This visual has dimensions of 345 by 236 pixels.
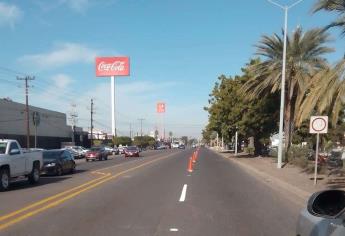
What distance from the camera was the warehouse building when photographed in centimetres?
7188

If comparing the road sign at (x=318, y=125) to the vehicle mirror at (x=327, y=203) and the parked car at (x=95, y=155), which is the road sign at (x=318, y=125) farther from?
the parked car at (x=95, y=155)

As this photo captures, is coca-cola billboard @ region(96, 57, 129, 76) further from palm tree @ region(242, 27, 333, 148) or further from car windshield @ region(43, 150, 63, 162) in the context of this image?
car windshield @ region(43, 150, 63, 162)

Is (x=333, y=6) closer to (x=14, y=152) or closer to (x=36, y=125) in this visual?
(x=14, y=152)

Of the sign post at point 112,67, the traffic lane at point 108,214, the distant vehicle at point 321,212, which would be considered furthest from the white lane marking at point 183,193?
the sign post at point 112,67

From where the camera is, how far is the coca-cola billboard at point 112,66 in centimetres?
12838

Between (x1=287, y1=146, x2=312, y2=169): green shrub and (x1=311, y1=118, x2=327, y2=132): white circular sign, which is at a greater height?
(x1=311, y1=118, x2=327, y2=132): white circular sign

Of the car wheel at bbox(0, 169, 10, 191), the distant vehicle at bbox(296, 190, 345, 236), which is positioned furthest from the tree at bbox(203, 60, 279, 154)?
the distant vehicle at bbox(296, 190, 345, 236)

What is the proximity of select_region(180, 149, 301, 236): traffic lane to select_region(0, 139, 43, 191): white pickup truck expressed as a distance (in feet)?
22.7

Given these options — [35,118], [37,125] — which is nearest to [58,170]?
[35,118]

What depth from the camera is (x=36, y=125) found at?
262ft

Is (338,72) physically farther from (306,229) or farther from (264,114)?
(264,114)

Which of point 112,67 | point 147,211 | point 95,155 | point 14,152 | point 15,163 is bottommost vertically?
point 95,155

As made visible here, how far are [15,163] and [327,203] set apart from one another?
17677 millimetres

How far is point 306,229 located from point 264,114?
4372 centimetres
